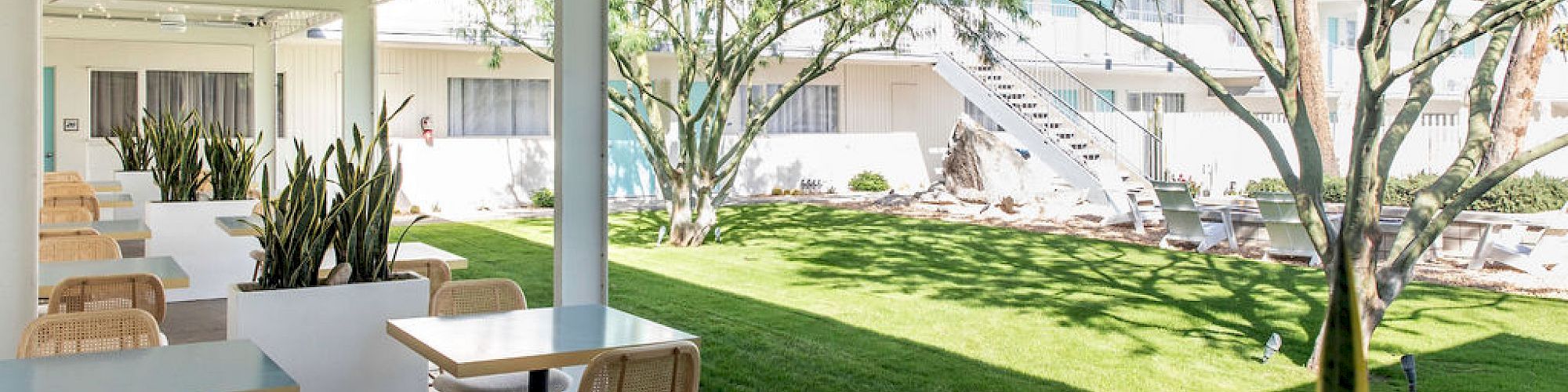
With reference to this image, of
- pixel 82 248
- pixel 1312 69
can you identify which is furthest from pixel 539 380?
pixel 1312 69

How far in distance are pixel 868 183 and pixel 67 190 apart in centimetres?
1474

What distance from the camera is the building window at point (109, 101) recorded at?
62.9 feet

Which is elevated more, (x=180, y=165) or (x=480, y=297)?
(x=180, y=165)

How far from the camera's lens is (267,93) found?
642 inches

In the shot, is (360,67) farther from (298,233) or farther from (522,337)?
(522,337)

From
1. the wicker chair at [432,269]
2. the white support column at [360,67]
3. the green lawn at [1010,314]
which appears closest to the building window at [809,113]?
the green lawn at [1010,314]

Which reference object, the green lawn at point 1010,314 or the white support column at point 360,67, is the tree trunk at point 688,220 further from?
the white support column at point 360,67

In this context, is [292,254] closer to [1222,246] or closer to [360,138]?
[360,138]

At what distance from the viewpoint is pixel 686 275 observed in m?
13.4

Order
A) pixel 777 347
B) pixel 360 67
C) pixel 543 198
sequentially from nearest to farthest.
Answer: pixel 777 347 → pixel 360 67 → pixel 543 198

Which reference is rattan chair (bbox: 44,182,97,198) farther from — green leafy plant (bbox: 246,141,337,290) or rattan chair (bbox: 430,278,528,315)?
rattan chair (bbox: 430,278,528,315)

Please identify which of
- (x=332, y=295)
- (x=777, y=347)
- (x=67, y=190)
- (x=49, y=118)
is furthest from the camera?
(x=49, y=118)

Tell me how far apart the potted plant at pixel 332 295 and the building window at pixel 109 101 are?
1508 cm

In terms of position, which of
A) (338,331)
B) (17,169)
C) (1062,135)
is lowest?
(338,331)
